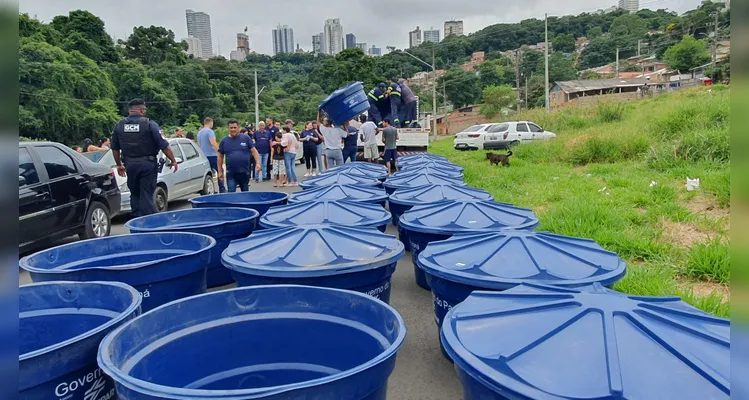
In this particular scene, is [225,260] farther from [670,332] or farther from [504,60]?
[504,60]

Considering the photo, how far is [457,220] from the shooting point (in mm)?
4215

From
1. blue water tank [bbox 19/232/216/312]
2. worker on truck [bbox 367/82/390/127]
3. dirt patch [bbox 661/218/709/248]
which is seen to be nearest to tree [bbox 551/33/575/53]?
worker on truck [bbox 367/82/390/127]

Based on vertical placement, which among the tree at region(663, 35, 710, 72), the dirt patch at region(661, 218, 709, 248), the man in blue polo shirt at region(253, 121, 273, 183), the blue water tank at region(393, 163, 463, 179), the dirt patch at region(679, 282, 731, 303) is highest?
the tree at region(663, 35, 710, 72)

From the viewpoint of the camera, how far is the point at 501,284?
8.89ft

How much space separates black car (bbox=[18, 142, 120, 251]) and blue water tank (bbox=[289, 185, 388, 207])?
3.15 m

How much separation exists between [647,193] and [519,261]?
19.2 ft

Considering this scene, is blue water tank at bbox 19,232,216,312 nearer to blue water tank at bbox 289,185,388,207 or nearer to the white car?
blue water tank at bbox 289,185,388,207

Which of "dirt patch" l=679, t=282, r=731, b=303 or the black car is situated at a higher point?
the black car

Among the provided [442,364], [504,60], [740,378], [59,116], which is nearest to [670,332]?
[740,378]

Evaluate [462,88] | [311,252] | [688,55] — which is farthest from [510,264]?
[688,55]

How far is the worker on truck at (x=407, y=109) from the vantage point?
1426 centimetres

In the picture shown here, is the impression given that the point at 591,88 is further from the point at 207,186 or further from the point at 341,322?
the point at 341,322

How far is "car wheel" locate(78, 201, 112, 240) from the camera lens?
696 cm

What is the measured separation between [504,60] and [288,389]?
8358 cm
